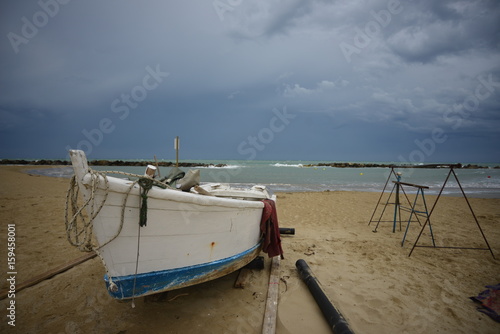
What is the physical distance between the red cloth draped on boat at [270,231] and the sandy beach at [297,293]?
526 millimetres

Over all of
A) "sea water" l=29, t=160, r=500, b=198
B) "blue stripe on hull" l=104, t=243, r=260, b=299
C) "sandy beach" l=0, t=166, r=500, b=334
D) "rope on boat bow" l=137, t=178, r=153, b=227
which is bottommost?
"sandy beach" l=0, t=166, r=500, b=334

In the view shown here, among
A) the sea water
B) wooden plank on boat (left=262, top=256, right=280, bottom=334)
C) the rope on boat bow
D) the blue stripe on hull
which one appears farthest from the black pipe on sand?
the sea water

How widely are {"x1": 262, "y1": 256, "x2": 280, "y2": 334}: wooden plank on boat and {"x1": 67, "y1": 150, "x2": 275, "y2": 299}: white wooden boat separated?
81 cm

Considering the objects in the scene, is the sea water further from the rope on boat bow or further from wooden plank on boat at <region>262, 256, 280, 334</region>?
the rope on boat bow

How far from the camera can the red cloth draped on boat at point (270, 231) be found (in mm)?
3996

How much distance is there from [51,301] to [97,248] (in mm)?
1867

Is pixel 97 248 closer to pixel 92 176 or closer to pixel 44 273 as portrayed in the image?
pixel 92 176

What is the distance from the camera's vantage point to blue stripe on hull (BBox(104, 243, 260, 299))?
2.53 metres

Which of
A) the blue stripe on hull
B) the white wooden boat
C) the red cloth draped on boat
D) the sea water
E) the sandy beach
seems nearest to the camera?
the white wooden boat

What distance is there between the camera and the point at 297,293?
365 centimetres

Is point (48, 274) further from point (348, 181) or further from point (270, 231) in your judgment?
point (348, 181)

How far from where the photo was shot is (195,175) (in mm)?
3297

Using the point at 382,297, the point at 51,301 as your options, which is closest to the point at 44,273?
the point at 51,301

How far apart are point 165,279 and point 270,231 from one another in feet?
6.41
